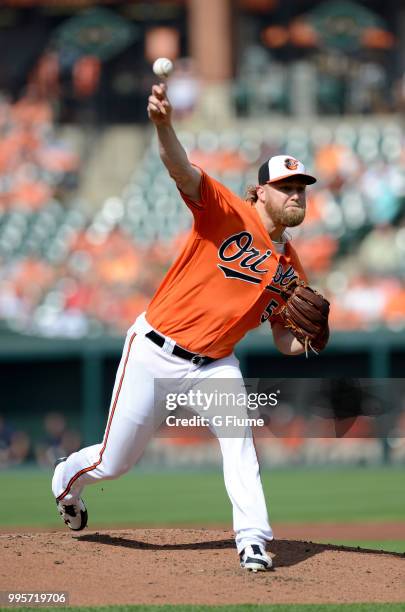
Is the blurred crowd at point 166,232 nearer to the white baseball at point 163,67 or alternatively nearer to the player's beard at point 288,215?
the player's beard at point 288,215

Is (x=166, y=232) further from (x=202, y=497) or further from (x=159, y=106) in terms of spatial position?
(x=159, y=106)

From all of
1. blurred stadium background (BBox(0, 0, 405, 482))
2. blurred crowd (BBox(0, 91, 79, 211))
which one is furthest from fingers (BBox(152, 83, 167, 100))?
blurred crowd (BBox(0, 91, 79, 211))

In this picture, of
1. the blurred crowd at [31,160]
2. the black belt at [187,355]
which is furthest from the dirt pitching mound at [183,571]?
the blurred crowd at [31,160]

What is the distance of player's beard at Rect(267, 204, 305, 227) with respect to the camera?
15.9 ft

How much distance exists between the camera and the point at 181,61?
20.4 metres

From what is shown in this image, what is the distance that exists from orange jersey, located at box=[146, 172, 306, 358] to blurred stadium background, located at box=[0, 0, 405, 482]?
8.03 metres

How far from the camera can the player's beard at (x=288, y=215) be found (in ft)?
15.9

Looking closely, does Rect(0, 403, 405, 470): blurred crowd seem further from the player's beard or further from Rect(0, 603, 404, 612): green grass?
Rect(0, 603, 404, 612): green grass

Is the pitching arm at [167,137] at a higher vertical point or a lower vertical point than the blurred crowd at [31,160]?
lower

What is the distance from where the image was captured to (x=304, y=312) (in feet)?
16.3

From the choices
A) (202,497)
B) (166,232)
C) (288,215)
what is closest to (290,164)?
(288,215)

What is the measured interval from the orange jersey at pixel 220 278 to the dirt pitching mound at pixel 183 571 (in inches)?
35.6

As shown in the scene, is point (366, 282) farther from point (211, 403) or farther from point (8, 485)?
point (211, 403)

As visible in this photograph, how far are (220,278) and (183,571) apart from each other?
1.20 metres
